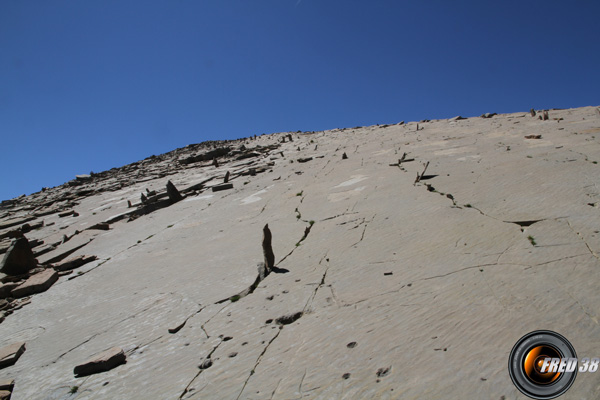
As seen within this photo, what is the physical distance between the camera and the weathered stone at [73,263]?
17.8ft

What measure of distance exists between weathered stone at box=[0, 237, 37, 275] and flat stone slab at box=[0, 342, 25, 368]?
3083mm

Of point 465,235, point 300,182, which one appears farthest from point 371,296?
point 300,182

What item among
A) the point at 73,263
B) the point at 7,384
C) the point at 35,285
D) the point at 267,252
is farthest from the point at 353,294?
the point at 73,263

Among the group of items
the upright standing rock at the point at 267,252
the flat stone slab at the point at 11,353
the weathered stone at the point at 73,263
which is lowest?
the flat stone slab at the point at 11,353

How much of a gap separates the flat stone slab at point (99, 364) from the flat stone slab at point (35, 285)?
2.97 metres

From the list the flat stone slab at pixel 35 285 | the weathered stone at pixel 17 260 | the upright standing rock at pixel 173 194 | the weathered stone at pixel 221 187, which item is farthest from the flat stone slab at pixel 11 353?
the weathered stone at pixel 221 187

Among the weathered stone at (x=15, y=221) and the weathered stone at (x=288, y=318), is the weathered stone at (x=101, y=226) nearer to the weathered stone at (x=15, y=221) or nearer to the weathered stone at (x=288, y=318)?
the weathered stone at (x=15, y=221)

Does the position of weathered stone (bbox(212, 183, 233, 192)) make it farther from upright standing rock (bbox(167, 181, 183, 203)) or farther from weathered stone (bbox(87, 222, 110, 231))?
weathered stone (bbox(87, 222, 110, 231))

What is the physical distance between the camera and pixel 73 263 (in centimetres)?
553

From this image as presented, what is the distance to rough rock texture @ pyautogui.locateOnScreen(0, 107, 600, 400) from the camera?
2.01 m

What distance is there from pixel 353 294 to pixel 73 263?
516 centimetres

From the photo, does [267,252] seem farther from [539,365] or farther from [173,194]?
[173,194]

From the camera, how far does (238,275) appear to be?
12.3ft

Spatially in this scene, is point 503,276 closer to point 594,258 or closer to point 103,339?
point 594,258
